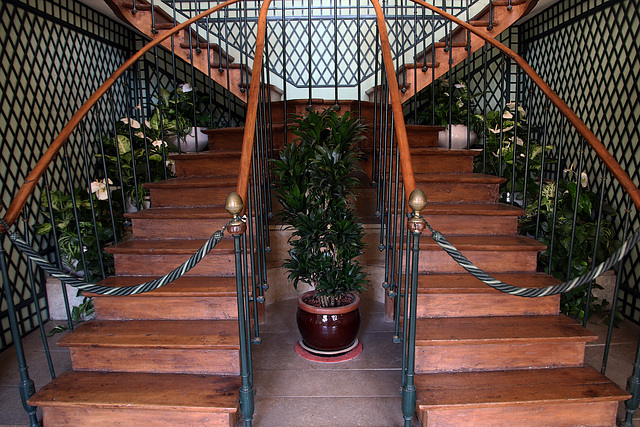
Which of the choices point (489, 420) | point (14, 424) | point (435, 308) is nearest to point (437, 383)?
point (489, 420)

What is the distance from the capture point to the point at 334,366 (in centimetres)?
228

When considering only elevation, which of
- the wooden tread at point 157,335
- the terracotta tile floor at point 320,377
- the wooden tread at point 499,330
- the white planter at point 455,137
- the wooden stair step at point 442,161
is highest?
the white planter at point 455,137

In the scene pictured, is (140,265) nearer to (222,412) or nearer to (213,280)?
(213,280)

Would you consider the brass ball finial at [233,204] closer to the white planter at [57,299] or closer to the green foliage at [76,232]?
the green foliage at [76,232]

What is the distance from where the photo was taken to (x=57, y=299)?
3.09 meters

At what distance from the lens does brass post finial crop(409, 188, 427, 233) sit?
5.13 feet

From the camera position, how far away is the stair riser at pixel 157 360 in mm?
1972

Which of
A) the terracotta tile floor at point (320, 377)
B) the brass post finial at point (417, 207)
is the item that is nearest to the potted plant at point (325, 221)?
the terracotta tile floor at point (320, 377)

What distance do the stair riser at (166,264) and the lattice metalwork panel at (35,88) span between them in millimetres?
587

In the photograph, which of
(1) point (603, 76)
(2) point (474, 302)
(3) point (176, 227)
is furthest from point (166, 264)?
(1) point (603, 76)

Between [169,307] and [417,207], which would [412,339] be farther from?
[169,307]

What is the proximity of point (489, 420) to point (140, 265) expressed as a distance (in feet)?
6.31

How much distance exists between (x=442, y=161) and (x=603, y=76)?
154 cm

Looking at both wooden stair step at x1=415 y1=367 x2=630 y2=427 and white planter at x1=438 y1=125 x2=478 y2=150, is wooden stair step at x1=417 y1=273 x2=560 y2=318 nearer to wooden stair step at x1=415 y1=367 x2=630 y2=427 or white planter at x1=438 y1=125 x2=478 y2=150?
wooden stair step at x1=415 y1=367 x2=630 y2=427
